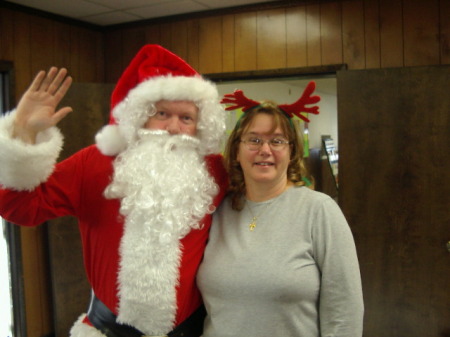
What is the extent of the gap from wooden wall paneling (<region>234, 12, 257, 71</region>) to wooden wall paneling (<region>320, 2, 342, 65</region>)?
0.50 m

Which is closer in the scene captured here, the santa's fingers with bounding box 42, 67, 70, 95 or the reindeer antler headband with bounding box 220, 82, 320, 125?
the santa's fingers with bounding box 42, 67, 70, 95

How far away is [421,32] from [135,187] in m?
2.05

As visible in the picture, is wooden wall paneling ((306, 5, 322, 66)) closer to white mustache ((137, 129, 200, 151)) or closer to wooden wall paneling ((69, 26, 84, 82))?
white mustache ((137, 129, 200, 151))

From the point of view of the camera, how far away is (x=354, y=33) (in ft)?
8.90

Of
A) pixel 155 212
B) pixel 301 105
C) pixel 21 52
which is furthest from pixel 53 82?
pixel 21 52

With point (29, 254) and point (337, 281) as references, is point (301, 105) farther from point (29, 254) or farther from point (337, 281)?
point (29, 254)

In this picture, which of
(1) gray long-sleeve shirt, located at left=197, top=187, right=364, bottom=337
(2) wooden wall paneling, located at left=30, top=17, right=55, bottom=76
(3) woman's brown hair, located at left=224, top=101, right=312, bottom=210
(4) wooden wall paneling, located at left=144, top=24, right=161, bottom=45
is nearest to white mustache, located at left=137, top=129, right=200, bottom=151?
(3) woman's brown hair, located at left=224, top=101, right=312, bottom=210

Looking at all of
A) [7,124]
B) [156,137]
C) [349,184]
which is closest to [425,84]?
[349,184]

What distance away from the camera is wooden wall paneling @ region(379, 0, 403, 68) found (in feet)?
8.55

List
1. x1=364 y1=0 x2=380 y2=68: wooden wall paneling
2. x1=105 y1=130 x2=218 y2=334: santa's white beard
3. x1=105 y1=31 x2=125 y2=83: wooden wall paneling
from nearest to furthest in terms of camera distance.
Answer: x1=105 y1=130 x2=218 y2=334: santa's white beard → x1=364 y1=0 x2=380 y2=68: wooden wall paneling → x1=105 y1=31 x2=125 y2=83: wooden wall paneling

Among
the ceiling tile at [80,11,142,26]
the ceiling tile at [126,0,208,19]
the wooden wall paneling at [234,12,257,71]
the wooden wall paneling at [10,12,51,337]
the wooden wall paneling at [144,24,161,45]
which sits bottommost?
the wooden wall paneling at [10,12,51,337]

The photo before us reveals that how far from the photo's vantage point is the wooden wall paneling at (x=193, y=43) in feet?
10.6

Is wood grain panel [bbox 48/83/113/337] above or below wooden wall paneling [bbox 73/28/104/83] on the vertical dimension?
below

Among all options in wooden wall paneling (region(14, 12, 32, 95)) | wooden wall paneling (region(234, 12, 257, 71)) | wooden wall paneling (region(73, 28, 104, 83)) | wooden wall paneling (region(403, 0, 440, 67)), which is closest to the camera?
wooden wall paneling (region(403, 0, 440, 67))
